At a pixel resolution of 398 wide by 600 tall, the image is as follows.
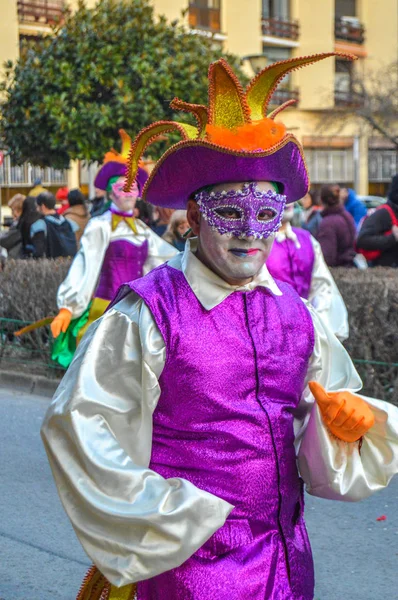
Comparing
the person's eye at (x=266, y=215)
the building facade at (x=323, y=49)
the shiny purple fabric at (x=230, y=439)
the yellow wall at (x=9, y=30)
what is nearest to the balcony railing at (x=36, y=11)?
the yellow wall at (x=9, y=30)

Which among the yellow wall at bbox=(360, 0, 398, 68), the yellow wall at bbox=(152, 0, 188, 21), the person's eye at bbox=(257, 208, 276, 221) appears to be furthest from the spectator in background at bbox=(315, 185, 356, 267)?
the yellow wall at bbox=(360, 0, 398, 68)

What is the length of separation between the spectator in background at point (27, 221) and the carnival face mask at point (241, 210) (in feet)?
31.9

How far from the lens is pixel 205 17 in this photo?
36469mm

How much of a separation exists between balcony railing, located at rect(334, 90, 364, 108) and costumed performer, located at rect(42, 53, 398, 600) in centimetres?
3138

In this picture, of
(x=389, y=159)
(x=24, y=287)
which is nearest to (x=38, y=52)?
(x=24, y=287)

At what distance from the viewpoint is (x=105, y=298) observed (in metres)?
7.79

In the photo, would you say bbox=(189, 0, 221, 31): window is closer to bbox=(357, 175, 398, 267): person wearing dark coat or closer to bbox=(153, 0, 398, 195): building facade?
bbox=(153, 0, 398, 195): building facade

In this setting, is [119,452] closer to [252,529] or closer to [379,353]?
[252,529]

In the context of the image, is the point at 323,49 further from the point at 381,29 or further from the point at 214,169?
the point at 214,169

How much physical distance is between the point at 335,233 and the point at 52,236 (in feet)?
9.82

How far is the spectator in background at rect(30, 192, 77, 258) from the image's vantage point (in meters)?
11.8

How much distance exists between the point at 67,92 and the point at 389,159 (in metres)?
29.4

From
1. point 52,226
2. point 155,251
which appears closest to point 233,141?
point 155,251

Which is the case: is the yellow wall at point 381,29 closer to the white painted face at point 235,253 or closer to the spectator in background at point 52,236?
the spectator in background at point 52,236
